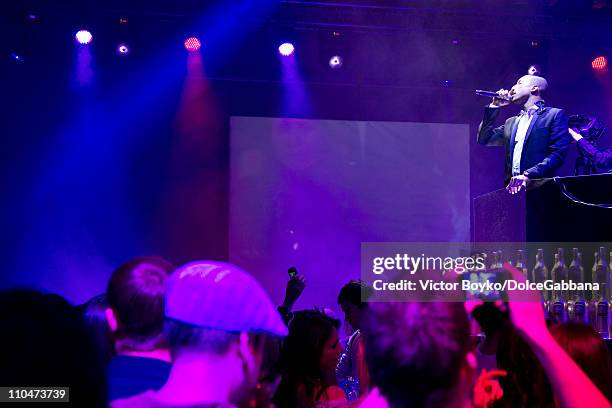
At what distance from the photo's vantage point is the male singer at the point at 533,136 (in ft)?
10.7

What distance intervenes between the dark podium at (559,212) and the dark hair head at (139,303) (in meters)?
1.77

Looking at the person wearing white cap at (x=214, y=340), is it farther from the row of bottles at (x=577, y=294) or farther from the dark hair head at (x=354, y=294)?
the dark hair head at (x=354, y=294)

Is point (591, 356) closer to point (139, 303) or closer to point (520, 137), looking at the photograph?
point (139, 303)

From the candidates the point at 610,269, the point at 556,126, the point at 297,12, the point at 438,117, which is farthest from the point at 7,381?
the point at 438,117

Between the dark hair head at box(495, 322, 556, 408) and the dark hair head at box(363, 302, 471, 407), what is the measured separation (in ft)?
1.92

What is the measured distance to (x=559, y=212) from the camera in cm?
266

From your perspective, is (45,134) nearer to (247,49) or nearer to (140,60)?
(140,60)

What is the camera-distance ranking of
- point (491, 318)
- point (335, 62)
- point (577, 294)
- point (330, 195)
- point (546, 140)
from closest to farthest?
point (491, 318)
point (577, 294)
point (546, 140)
point (335, 62)
point (330, 195)

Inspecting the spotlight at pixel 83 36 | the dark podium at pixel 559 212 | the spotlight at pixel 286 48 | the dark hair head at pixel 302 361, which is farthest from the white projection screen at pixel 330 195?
the dark hair head at pixel 302 361

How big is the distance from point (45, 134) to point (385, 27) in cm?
363

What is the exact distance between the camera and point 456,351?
3.24ft

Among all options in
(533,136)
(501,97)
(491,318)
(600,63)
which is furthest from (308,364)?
(600,63)

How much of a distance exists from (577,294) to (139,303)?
6.06 ft

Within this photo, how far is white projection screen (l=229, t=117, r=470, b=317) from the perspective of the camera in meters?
6.66
